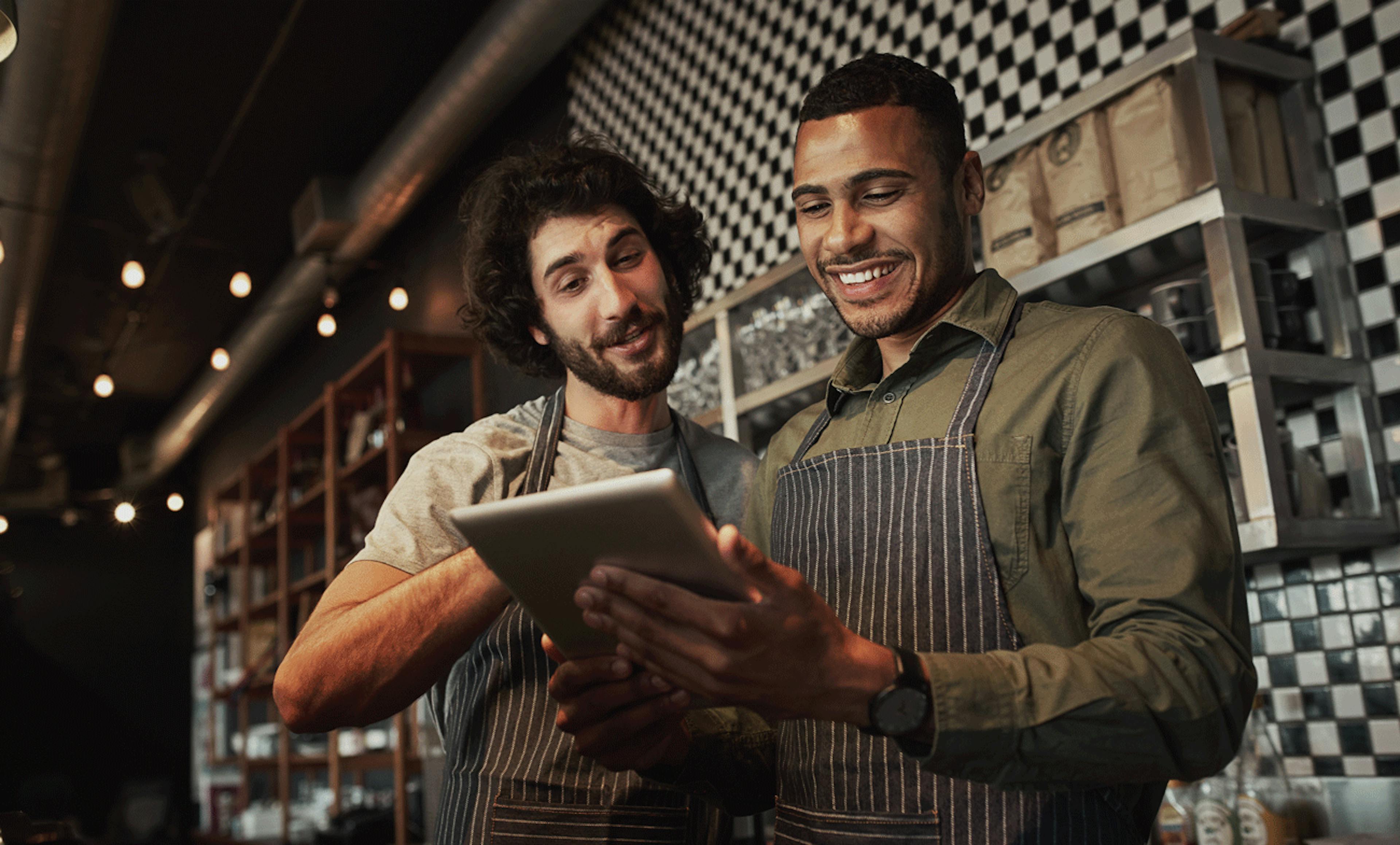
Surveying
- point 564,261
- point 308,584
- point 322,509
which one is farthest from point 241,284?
point 564,261

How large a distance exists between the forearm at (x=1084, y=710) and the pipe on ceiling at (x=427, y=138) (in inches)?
138

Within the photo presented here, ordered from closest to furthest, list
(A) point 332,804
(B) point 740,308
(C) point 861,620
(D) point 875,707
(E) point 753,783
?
1. (D) point 875,707
2. (C) point 861,620
3. (E) point 753,783
4. (B) point 740,308
5. (A) point 332,804

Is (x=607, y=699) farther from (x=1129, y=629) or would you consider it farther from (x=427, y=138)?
(x=427, y=138)

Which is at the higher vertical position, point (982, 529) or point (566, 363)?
point (566, 363)

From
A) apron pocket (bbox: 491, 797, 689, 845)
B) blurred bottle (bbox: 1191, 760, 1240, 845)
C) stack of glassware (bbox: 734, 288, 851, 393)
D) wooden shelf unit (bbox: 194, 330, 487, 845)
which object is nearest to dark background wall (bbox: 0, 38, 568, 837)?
wooden shelf unit (bbox: 194, 330, 487, 845)

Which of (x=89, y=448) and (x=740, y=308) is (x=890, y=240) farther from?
(x=89, y=448)

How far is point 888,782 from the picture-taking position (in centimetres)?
133

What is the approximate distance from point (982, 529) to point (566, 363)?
34.6 inches

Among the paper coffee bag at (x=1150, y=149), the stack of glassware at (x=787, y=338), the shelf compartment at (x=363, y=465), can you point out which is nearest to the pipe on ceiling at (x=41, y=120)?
the shelf compartment at (x=363, y=465)

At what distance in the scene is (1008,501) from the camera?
1296 millimetres

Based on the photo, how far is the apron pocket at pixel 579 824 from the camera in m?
1.67

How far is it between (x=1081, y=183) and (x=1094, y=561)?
1372mm

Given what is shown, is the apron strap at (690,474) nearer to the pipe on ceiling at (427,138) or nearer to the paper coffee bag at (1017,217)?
the paper coffee bag at (1017,217)

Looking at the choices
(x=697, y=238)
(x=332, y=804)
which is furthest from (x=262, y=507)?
(x=697, y=238)
